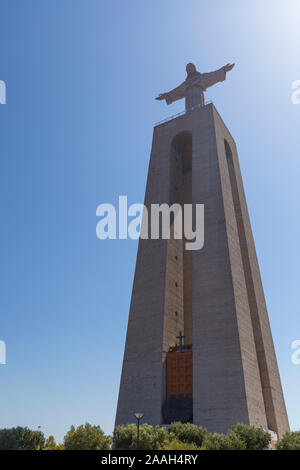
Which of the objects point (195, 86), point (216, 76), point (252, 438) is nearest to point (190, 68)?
point (195, 86)

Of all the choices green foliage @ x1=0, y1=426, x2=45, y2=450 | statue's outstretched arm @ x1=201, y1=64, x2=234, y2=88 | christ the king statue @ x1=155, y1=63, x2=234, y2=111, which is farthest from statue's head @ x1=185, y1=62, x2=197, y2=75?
green foliage @ x1=0, y1=426, x2=45, y2=450

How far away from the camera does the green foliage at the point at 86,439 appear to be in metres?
15.2

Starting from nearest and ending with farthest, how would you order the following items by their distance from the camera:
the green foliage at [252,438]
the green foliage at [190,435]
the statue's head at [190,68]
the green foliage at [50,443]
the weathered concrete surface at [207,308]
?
the green foliage at [50,443] → the green foliage at [252,438] → the green foliage at [190,435] → the weathered concrete surface at [207,308] → the statue's head at [190,68]

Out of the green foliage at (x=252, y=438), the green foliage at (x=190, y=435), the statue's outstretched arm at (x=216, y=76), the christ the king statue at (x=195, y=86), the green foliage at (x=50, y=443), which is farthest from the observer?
the statue's outstretched arm at (x=216, y=76)

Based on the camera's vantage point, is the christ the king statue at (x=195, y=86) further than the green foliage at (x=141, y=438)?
Yes

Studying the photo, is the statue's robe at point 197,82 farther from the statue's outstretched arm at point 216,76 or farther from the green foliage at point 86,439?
the green foliage at point 86,439

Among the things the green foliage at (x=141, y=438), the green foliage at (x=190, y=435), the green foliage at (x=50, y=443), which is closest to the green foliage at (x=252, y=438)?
the green foliage at (x=190, y=435)

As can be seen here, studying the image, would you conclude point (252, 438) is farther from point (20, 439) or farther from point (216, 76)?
point (216, 76)

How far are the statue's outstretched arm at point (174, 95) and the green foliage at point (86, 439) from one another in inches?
1394

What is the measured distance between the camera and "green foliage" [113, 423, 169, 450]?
16.2 meters

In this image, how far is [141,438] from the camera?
1627 centimetres

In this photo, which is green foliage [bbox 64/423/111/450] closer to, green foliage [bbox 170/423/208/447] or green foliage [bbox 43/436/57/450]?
green foliage [bbox 43/436/57/450]
